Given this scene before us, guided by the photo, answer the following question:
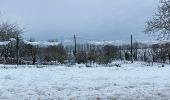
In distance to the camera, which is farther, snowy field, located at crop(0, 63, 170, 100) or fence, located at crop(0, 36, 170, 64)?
fence, located at crop(0, 36, 170, 64)

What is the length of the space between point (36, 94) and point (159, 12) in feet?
19.0

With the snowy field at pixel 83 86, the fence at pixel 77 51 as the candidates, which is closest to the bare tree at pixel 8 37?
the fence at pixel 77 51

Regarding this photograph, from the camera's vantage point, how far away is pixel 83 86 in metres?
17.5

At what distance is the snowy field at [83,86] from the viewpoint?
49.3ft

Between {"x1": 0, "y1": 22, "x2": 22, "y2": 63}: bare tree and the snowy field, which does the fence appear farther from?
the snowy field

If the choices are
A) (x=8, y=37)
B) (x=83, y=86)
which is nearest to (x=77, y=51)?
(x=8, y=37)

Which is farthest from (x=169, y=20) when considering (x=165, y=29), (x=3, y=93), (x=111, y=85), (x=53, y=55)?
(x=53, y=55)

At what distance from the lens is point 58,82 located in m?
18.4

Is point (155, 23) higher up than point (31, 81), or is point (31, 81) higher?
point (155, 23)

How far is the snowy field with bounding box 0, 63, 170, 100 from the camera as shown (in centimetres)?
1504

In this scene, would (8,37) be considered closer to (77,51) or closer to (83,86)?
(77,51)

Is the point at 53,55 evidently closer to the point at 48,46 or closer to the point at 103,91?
the point at 48,46

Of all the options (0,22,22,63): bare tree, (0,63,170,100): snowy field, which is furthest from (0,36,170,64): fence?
(0,63,170,100): snowy field

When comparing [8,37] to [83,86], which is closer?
[83,86]
